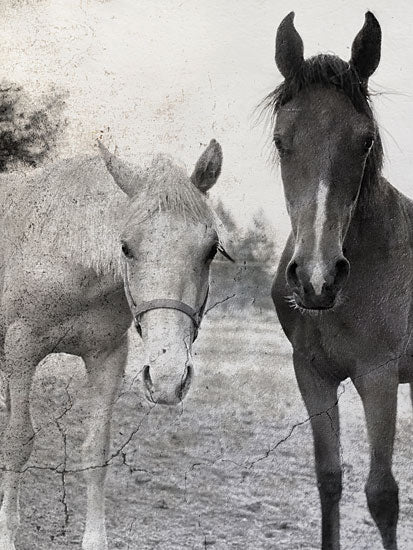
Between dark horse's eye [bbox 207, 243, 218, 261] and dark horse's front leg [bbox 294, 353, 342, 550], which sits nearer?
dark horse's eye [bbox 207, 243, 218, 261]

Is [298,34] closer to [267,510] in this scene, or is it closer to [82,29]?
[82,29]

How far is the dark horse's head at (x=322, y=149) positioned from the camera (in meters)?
1.92

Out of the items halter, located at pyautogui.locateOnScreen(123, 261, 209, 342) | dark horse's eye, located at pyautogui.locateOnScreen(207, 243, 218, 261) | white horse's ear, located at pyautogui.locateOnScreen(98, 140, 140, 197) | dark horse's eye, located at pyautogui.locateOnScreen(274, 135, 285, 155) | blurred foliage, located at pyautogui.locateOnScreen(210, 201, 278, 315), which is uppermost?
dark horse's eye, located at pyautogui.locateOnScreen(274, 135, 285, 155)

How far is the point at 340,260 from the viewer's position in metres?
1.91

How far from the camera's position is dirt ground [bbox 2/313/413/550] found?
7.63ft

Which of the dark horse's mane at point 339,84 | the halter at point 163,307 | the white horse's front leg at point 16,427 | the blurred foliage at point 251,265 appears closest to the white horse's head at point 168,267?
the halter at point 163,307

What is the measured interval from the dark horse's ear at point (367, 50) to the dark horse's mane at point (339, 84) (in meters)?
0.04

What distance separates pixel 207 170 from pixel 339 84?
0.47 meters

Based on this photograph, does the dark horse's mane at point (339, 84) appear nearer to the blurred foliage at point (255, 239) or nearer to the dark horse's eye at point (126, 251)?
the blurred foliage at point (255, 239)

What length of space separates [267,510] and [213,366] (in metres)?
0.51

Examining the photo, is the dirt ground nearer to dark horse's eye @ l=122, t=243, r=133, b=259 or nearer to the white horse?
the white horse

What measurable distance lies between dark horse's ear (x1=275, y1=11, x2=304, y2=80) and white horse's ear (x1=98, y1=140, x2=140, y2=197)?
0.57m

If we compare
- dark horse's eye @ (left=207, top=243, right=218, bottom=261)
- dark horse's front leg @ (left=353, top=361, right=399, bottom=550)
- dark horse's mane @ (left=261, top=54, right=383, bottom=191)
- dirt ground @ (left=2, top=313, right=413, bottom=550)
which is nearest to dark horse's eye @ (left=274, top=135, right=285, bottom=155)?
dark horse's mane @ (left=261, top=54, right=383, bottom=191)

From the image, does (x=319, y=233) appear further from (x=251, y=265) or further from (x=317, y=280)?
(x=251, y=265)
